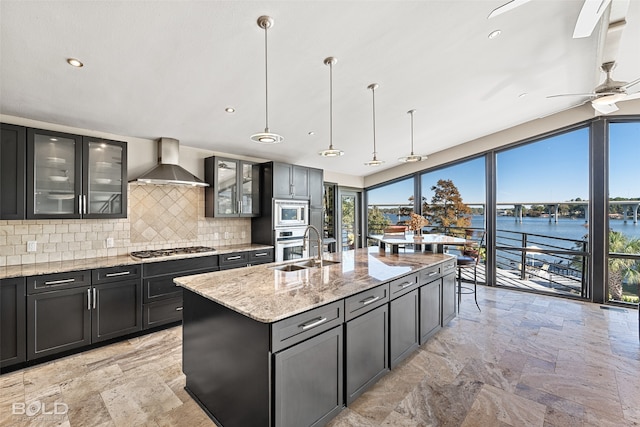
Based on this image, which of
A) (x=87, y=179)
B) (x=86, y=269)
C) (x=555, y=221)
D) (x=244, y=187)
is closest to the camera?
(x=86, y=269)

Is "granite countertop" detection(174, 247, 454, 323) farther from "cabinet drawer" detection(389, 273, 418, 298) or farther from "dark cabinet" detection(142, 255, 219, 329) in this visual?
"dark cabinet" detection(142, 255, 219, 329)

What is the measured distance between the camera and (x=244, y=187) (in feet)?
14.5

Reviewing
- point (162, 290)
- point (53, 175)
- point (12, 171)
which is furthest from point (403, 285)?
point (12, 171)

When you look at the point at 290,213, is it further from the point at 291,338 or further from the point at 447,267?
the point at 291,338

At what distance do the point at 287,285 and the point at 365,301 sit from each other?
0.59m

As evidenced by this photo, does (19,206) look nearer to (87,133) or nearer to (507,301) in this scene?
(87,133)

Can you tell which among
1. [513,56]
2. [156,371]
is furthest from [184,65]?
[513,56]

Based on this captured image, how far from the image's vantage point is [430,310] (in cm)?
306

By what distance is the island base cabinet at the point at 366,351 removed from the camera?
2.00 m

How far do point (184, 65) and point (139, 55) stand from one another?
31cm

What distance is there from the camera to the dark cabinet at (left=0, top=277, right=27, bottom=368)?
2.42m

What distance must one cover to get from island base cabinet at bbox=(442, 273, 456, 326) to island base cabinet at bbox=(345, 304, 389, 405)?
131 centimetres

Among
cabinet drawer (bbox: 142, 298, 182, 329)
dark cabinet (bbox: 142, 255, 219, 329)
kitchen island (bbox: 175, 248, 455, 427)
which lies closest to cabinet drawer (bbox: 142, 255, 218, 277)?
dark cabinet (bbox: 142, 255, 219, 329)

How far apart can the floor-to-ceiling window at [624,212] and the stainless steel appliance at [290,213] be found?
4.78m
